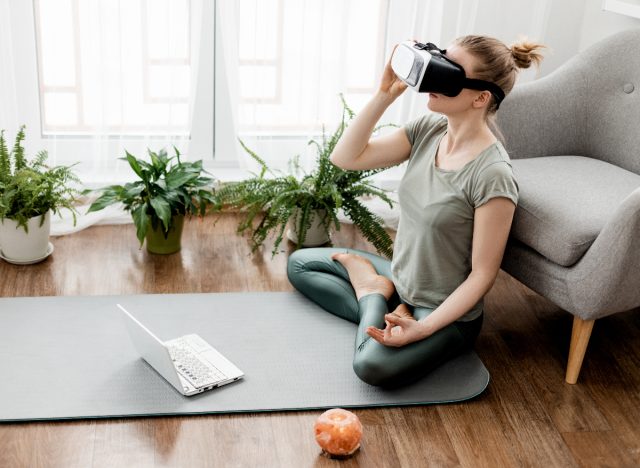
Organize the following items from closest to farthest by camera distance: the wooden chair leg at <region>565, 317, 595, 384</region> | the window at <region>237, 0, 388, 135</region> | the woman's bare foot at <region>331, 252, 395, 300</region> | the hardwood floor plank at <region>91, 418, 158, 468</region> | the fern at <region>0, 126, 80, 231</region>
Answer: the hardwood floor plank at <region>91, 418, 158, 468</region> < the wooden chair leg at <region>565, 317, 595, 384</region> < the woman's bare foot at <region>331, 252, 395, 300</region> < the fern at <region>0, 126, 80, 231</region> < the window at <region>237, 0, 388, 135</region>

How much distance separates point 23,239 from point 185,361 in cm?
85

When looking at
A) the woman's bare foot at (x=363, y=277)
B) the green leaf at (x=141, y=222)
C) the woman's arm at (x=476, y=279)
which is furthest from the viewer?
the green leaf at (x=141, y=222)

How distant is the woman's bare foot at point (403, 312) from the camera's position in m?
2.28

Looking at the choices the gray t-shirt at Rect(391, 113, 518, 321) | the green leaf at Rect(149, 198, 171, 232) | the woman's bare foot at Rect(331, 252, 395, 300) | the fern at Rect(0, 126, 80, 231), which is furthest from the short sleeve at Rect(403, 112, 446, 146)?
the fern at Rect(0, 126, 80, 231)

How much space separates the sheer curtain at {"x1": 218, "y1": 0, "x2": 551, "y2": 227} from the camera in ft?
9.84

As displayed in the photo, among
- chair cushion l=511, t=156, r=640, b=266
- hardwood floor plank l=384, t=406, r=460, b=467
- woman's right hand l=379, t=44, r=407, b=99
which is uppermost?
woman's right hand l=379, t=44, r=407, b=99

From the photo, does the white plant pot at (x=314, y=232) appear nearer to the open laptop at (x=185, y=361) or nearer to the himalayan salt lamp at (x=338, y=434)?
the open laptop at (x=185, y=361)

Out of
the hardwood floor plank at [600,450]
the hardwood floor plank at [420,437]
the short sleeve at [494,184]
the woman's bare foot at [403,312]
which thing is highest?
the short sleeve at [494,184]

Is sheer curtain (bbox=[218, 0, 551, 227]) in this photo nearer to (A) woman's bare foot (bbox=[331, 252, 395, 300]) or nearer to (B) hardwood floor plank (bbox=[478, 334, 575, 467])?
(A) woman's bare foot (bbox=[331, 252, 395, 300])

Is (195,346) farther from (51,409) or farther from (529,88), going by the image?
(529,88)

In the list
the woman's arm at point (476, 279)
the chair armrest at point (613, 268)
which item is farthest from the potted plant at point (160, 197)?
the chair armrest at point (613, 268)

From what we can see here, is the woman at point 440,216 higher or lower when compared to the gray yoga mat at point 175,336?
higher

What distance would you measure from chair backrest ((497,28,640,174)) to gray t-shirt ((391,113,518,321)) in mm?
478

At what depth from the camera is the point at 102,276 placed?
2.74 m
